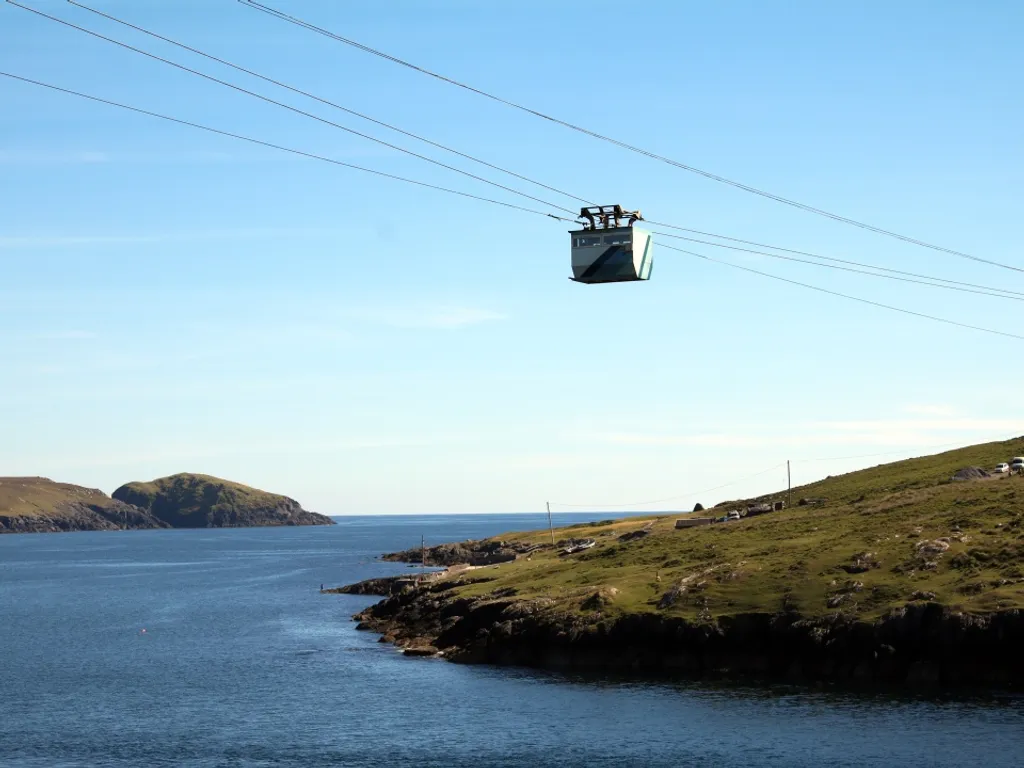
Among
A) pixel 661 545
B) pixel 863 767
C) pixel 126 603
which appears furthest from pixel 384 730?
pixel 126 603

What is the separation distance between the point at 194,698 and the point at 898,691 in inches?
2327

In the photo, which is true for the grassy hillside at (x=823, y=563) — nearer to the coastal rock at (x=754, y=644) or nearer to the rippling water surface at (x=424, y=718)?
the coastal rock at (x=754, y=644)

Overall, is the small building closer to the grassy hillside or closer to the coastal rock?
the grassy hillside

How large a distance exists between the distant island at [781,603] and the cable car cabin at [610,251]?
49.8m

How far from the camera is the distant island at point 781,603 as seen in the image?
301 feet

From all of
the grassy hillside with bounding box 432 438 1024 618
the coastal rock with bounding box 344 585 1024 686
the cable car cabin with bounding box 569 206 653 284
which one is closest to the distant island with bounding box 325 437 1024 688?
the coastal rock with bounding box 344 585 1024 686

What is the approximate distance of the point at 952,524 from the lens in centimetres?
11681

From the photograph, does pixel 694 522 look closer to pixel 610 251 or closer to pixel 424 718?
pixel 424 718

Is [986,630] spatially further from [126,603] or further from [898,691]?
[126,603]

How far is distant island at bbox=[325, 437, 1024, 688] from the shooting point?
91.9 meters

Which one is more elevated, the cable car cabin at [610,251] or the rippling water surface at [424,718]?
the cable car cabin at [610,251]

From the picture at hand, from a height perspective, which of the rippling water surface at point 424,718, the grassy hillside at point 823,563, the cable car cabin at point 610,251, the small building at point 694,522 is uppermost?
the cable car cabin at point 610,251

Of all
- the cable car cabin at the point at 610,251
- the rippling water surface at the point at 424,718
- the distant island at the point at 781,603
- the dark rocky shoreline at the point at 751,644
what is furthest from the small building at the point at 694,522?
the cable car cabin at the point at 610,251

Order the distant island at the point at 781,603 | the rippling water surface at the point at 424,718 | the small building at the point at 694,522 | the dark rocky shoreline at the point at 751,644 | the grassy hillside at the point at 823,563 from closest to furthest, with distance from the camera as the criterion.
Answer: the rippling water surface at the point at 424,718 → the dark rocky shoreline at the point at 751,644 → the distant island at the point at 781,603 → the grassy hillside at the point at 823,563 → the small building at the point at 694,522
